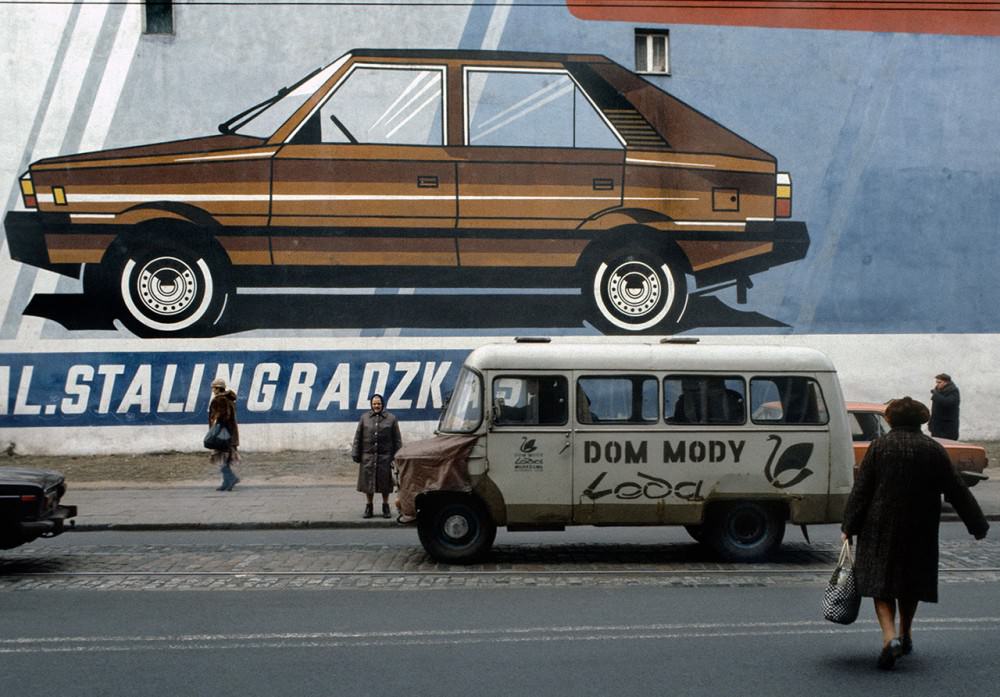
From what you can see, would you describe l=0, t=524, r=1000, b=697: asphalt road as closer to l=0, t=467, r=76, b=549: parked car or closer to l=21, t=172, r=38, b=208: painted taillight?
l=0, t=467, r=76, b=549: parked car

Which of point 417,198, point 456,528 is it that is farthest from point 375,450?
point 417,198

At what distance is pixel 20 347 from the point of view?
2008cm

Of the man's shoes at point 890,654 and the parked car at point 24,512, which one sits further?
the parked car at point 24,512

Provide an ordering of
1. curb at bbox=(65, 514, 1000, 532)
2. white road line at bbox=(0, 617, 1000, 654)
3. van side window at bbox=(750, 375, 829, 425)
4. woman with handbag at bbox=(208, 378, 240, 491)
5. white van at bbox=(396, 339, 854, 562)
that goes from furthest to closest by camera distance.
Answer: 1. woman with handbag at bbox=(208, 378, 240, 491)
2. curb at bbox=(65, 514, 1000, 532)
3. van side window at bbox=(750, 375, 829, 425)
4. white van at bbox=(396, 339, 854, 562)
5. white road line at bbox=(0, 617, 1000, 654)

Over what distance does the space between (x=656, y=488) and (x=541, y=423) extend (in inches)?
49.0

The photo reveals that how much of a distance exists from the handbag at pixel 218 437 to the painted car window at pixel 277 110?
6206 mm

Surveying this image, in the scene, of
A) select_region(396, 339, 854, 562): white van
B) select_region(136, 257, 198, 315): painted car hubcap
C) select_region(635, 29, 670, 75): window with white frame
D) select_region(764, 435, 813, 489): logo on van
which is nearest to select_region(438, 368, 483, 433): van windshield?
select_region(396, 339, 854, 562): white van

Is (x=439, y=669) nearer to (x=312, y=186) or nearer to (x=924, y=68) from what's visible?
(x=312, y=186)

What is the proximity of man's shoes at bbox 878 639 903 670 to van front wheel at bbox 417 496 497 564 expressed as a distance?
179 inches

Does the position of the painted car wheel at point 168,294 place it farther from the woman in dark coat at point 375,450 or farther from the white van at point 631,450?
the white van at point 631,450

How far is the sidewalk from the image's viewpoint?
44.4 feet

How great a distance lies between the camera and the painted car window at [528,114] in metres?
20.6

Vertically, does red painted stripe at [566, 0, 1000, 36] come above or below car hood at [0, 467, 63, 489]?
above

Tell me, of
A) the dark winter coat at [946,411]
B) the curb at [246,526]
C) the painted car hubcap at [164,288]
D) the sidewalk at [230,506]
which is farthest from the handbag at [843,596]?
the painted car hubcap at [164,288]
